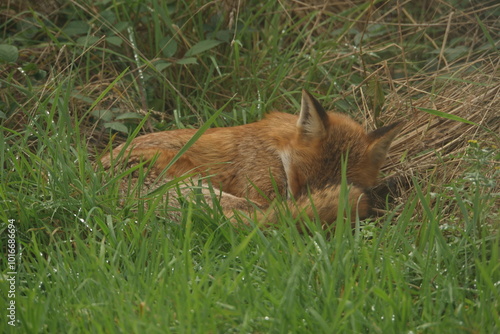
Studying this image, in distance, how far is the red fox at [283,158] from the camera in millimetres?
4013

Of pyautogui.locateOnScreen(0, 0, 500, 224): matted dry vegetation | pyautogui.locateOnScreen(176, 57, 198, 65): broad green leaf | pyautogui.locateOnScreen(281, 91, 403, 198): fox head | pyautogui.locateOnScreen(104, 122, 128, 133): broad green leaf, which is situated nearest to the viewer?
pyautogui.locateOnScreen(281, 91, 403, 198): fox head

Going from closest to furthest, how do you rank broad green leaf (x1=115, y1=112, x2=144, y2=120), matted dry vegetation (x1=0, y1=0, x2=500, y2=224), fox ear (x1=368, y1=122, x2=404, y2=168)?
fox ear (x1=368, y1=122, x2=404, y2=168) < matted dry vegetation (x1=0, y1=0, x2=500, y2=224) < broad green leaf (x1=115, y1=112, x2=144, y2=120)

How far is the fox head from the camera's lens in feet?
13.6

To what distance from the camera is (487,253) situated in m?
3.23

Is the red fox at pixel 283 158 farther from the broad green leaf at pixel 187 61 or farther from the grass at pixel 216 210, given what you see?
the broad green leaf at pixel 187 61

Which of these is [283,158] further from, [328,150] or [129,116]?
[129,116]

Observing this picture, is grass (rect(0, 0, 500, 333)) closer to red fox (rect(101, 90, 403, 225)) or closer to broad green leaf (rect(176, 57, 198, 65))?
broad green leaf (rect(176, 57, 198, 65))

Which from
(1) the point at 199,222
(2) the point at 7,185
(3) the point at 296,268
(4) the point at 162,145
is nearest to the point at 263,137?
(4) the point at 162,145

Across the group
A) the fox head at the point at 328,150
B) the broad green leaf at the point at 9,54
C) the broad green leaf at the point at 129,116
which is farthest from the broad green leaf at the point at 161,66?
the fox head at the point at 328,150

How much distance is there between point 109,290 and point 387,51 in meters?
4.01

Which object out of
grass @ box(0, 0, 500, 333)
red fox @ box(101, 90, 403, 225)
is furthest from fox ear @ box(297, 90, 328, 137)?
grass @ box(0, 0, 500, 333)

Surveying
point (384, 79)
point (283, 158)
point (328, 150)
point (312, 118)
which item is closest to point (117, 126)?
point (283, 158)

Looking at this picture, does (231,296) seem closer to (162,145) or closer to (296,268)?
(296,268)

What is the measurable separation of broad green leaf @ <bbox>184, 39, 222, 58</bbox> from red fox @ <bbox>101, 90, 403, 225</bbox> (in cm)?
87
